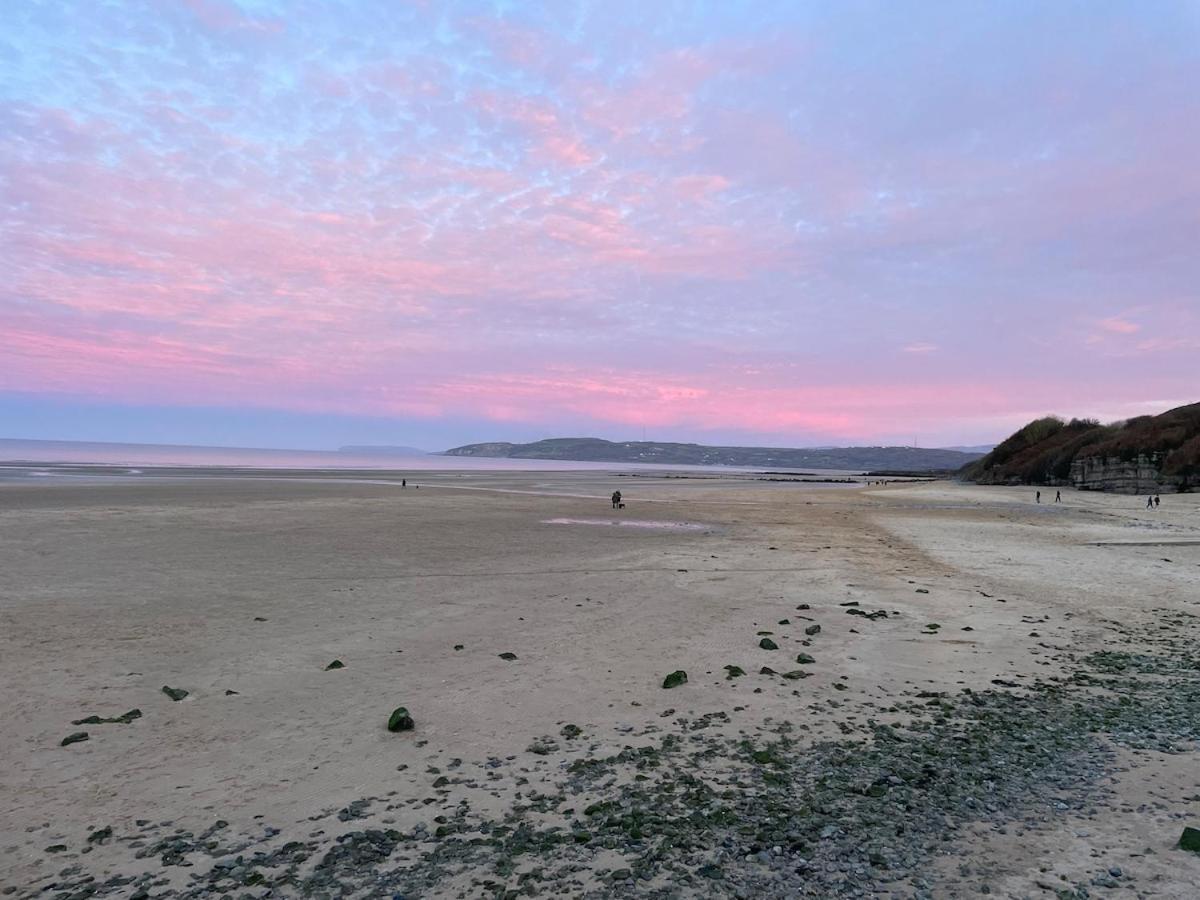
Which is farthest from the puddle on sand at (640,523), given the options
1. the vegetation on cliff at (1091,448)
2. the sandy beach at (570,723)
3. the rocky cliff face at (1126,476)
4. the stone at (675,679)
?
the vegetation on cliff at (1091,448)

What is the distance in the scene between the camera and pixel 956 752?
6508 mm

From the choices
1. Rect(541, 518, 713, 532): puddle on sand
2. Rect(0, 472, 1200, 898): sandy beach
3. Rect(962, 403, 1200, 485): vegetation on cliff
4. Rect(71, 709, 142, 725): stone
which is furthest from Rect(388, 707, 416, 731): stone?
Rect(962, 403, 1200, 485): vegetation on cliff

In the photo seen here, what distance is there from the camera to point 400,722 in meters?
7.15

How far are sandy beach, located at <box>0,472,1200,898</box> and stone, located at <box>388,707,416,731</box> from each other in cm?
15

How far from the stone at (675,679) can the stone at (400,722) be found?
3182 millimetres

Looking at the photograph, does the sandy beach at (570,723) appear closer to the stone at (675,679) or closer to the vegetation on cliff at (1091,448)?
the stone at (675,679)

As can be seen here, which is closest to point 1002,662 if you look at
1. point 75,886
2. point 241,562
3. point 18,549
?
point 75,886

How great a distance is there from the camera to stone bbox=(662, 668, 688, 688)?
858 cm

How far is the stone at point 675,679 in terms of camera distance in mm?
8578

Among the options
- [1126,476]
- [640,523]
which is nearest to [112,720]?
[640,523]

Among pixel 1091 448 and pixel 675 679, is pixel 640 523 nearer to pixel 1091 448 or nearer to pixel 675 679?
pixel 675 679

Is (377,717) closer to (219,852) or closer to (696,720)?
(219,852)

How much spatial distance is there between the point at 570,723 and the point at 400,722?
6.01ft

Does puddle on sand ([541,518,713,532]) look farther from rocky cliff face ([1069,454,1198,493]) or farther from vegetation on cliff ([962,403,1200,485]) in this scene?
vegetation on cliff ([962,403,1200,485])
